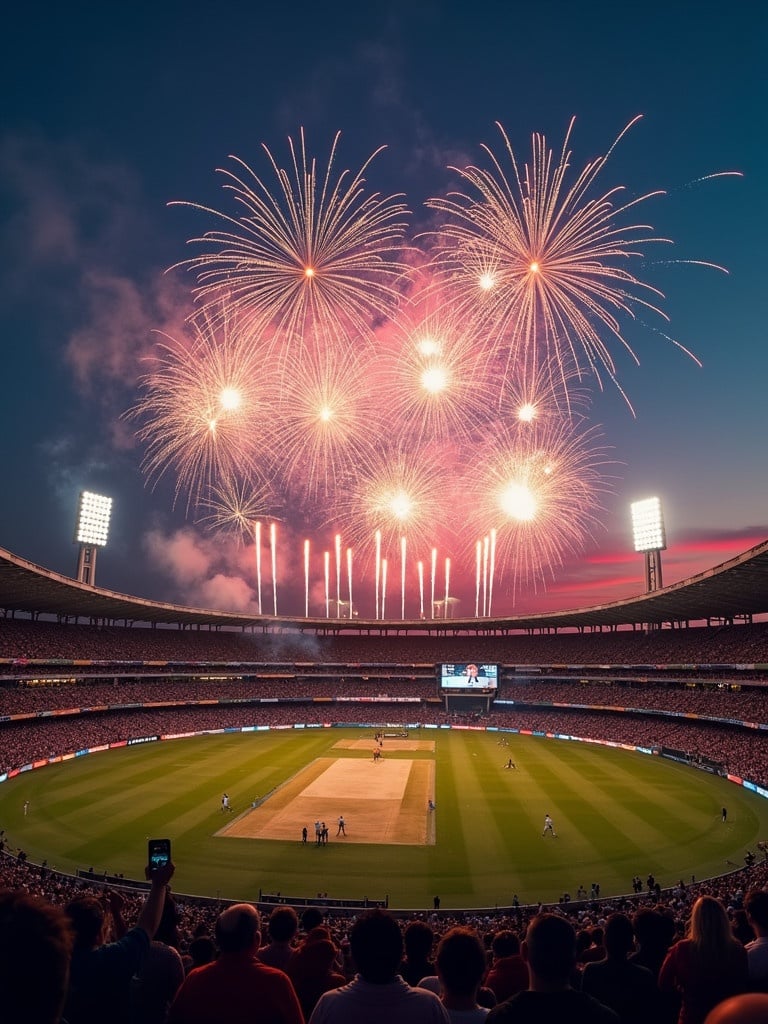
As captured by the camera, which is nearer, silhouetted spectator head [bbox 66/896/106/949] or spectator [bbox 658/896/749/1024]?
spectator [bbox 658/896/749/1024]

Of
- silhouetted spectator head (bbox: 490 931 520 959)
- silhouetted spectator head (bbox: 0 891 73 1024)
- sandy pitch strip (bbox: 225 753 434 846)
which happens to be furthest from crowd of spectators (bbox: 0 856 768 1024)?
sandy pitch strip (bbox: 225 753 434 846)

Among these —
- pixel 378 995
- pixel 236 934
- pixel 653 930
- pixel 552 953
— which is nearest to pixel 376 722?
pixel 653 930

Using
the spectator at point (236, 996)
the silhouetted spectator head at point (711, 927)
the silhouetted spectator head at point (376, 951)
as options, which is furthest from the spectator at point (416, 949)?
the silhouetted spectator head at point (376, 951)

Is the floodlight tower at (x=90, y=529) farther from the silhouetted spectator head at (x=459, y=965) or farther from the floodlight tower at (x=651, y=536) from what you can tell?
the silhouetted spectator head at (x=459, y=965)

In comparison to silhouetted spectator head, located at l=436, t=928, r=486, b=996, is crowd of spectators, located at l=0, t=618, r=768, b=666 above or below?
above

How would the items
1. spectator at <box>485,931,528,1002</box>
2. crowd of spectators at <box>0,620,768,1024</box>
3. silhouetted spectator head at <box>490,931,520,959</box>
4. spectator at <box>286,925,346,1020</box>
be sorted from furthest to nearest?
silhouetted spectator head at <box>490,931,520,959</box> → spectator at <box>485,931,528,1002</box> → spectator at <box>286,925,346,1020</box> → crowd of spectators at <box>0,620,768,1024</box>

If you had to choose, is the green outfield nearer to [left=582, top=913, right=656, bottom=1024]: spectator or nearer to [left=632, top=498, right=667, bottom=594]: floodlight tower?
[left=582, top=913, right=656, bottom=1024]: spectator

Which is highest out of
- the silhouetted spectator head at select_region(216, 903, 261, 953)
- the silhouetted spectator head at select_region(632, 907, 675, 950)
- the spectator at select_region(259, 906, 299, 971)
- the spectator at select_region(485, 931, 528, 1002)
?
the silhouetted spectator head at select_region(216, 903, 261, 953)
